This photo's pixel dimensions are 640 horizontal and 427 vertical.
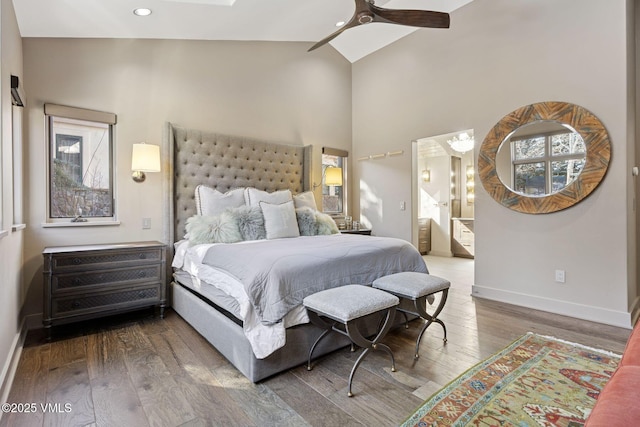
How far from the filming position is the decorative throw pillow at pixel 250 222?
3.27m

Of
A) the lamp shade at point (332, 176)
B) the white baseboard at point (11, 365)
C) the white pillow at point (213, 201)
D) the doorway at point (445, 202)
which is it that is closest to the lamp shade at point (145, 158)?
the white pillow at point (213, 201)

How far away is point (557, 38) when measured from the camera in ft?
10.9

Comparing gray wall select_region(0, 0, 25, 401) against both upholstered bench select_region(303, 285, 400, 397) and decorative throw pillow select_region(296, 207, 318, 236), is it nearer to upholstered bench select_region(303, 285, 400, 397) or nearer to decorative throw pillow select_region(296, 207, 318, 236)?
upholstered bench select_region(303, 285, 400, 397)

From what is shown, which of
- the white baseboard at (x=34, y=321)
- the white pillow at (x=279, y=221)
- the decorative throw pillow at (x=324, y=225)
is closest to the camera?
the white baseboard at (x=34, y=321)

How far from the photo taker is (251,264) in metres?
2.18

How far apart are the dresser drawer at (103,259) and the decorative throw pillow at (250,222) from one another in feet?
2.60

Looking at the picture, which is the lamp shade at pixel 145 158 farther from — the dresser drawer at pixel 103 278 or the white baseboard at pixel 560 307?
the white baseboard at pixel 560 307

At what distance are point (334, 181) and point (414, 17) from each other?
260cm

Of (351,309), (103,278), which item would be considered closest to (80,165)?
(103,278)

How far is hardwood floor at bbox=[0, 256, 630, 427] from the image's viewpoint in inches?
67.0

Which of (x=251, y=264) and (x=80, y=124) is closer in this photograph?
(x=251, y=264)

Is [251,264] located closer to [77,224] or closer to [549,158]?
[77,224]

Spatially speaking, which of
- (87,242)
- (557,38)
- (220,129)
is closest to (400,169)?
(557,38)

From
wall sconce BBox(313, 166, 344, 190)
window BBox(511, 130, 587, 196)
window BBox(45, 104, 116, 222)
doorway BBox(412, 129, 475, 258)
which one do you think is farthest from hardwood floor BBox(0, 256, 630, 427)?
doorway BBox(412, 129, 475, 258)
